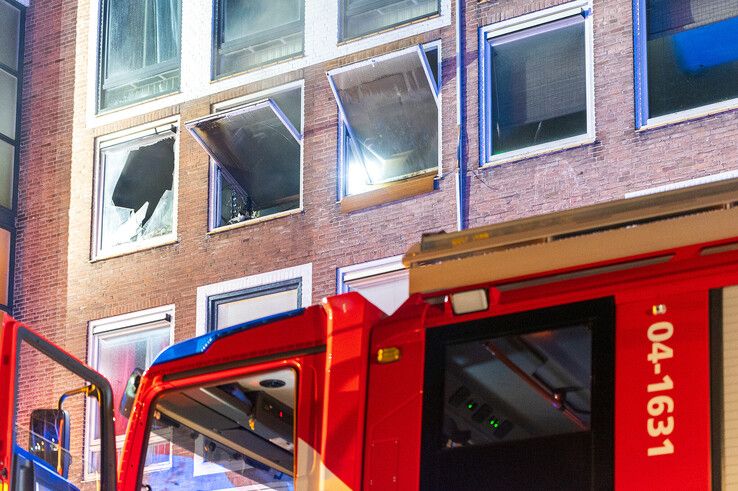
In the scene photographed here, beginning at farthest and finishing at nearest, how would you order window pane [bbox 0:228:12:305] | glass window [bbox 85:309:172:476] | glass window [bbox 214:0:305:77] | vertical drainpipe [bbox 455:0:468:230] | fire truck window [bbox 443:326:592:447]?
1. window pane [bbox 0:228:12:305]
2. glass window [bbox 85:309:172:476]
3. glass window [bbox 214:0:305:77]
4. vertical drainpipe [bbox 455:0:468:230]
5. fire truck window [bbox 443:326:592:447]

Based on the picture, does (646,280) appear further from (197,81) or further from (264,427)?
(197,81)

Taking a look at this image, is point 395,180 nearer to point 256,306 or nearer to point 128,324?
point 256,306

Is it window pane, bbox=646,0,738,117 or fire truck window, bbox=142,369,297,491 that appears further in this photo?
window pane, bbox=646,0,738,117

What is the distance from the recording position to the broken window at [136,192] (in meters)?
15.3

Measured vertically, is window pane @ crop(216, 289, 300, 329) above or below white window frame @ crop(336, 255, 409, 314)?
below

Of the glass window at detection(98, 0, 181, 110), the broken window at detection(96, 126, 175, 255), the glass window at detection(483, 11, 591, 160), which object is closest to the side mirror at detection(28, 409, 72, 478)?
the glass window at detection(483, 11, 591, 160)

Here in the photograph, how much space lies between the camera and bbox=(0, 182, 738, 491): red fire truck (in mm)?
4484

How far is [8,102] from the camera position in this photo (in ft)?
54.6

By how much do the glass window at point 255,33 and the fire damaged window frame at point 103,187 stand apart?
997 mm

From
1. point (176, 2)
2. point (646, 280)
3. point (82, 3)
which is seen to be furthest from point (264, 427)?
point (82, 3)

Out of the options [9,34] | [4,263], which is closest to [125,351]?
[4,263]

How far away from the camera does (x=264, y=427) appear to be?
5.74 m

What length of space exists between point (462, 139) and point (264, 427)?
25.5 ft

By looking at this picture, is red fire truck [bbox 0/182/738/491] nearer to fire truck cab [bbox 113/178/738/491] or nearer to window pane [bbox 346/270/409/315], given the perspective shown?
fire truck cab [bbox 113/178/738/491]
